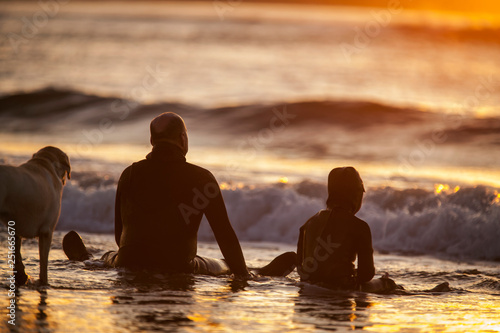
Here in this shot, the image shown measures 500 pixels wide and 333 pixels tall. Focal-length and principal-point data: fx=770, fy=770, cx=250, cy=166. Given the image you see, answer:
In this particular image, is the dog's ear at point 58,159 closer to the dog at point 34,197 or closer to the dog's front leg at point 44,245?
the dog at point 34,197

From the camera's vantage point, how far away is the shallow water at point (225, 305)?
5.42 meters

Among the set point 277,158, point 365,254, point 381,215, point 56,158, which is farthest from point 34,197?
point 277,158

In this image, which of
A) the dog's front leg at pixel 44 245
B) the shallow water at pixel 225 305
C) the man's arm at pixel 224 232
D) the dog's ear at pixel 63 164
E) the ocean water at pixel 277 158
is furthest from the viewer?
the man's arm at pixel 224 232

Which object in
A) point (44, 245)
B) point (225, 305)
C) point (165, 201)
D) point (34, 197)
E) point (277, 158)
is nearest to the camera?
point (34, 197)

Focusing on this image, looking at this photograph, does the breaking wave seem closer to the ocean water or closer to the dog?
the ocean water

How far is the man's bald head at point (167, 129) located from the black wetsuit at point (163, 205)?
0.06 metres

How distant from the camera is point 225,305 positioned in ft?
20.0

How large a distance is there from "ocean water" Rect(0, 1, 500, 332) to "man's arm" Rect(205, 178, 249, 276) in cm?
23

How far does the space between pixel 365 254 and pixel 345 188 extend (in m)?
0.56

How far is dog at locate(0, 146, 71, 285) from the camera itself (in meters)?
5.46

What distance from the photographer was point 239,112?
77.0ft

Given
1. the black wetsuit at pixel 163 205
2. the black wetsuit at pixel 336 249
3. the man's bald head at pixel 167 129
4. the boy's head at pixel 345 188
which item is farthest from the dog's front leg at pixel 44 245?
the boy's head at pixel 345 188

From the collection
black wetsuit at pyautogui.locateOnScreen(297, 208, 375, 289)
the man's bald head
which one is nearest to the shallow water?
black wetsuit at pyautogui.locateOnScreen(297, 208, 375, 289)

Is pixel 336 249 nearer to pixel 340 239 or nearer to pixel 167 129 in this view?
pixel 340 239
